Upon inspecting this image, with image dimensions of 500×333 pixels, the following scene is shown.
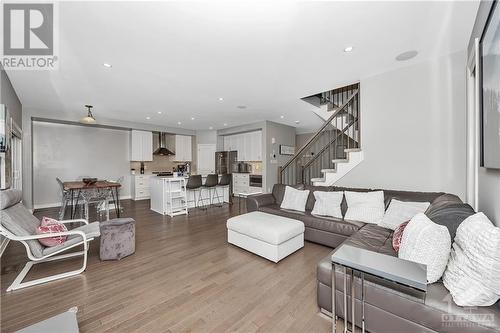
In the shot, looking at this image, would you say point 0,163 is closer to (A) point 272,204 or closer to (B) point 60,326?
(B) point 60,326

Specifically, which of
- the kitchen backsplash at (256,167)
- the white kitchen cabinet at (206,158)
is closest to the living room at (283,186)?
the kitchen backsplash at (256,167)

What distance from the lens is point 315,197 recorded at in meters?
3.49

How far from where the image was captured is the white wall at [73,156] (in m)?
5.79

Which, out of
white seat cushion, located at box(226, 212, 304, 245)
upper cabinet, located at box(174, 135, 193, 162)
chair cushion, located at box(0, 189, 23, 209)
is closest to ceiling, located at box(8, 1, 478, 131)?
chair cushion, located at box(0, 189, 23, 209)

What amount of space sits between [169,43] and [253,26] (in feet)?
3.41

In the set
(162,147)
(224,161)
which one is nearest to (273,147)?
(224,161)

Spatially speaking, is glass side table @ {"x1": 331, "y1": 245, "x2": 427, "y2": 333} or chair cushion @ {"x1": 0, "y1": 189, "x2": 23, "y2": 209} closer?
glass side table @ {"x1": 331, "y1": 245, "x2": 427, "y2": 333}

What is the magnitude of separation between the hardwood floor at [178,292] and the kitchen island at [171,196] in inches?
77.1

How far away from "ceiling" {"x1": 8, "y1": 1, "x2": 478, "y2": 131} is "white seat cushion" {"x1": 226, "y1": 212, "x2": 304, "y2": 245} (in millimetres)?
2290

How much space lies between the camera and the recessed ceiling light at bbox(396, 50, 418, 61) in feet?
8.78

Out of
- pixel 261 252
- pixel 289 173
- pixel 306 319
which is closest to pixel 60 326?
pixel 306 319

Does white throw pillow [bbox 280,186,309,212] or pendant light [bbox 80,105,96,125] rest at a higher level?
pendant light [bbox 80,105,96,125]

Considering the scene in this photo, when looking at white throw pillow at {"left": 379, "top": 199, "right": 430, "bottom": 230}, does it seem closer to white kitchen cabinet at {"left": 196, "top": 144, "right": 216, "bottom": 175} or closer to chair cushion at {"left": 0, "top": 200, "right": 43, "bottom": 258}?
chair cushion at {"left": 0, "top": 200, "right": 43, "bottom": 258}

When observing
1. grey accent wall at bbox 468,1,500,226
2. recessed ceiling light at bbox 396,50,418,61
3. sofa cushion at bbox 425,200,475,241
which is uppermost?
recessed ceiling light at bbox 396,50,418,61
